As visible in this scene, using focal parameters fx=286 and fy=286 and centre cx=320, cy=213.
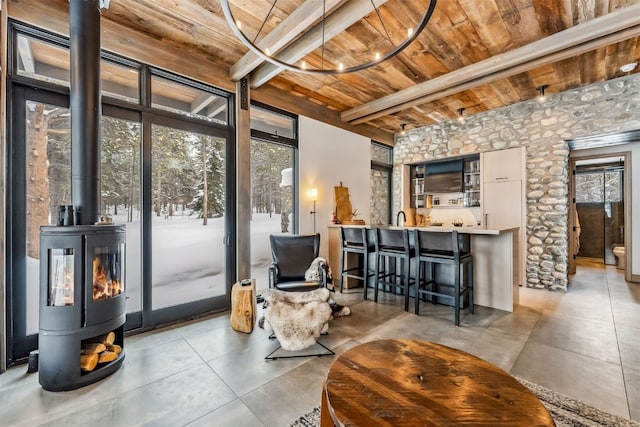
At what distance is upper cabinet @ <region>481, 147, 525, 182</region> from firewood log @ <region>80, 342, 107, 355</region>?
619cm

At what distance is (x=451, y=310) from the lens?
12.5ft

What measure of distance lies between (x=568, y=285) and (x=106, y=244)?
6780mm

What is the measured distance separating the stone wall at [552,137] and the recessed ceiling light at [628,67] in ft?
0.92

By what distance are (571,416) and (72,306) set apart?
3.53 metres

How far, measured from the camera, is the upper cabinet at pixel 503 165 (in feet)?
16.8

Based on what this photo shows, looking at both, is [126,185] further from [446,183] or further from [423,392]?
[446,183]

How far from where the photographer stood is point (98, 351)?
2.34 metres

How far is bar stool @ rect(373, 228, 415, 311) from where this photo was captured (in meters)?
3.80

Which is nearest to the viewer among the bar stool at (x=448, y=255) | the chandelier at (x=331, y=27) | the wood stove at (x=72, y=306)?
the wood stove at (x=72, y=306)

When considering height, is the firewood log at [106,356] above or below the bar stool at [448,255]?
below

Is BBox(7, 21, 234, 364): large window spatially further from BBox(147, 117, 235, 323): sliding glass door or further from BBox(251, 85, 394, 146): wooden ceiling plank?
BBox(251, 85, 394, 146): wooden ceiling plank

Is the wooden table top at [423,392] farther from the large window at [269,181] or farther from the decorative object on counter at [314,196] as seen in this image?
the decorative object on counter at [314,196]

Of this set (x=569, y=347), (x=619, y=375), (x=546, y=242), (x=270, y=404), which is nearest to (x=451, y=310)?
(x=569, y=347)

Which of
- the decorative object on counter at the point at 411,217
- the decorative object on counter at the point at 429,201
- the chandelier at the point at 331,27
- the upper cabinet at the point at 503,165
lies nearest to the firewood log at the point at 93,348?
the chandelier at the point at 331,27
